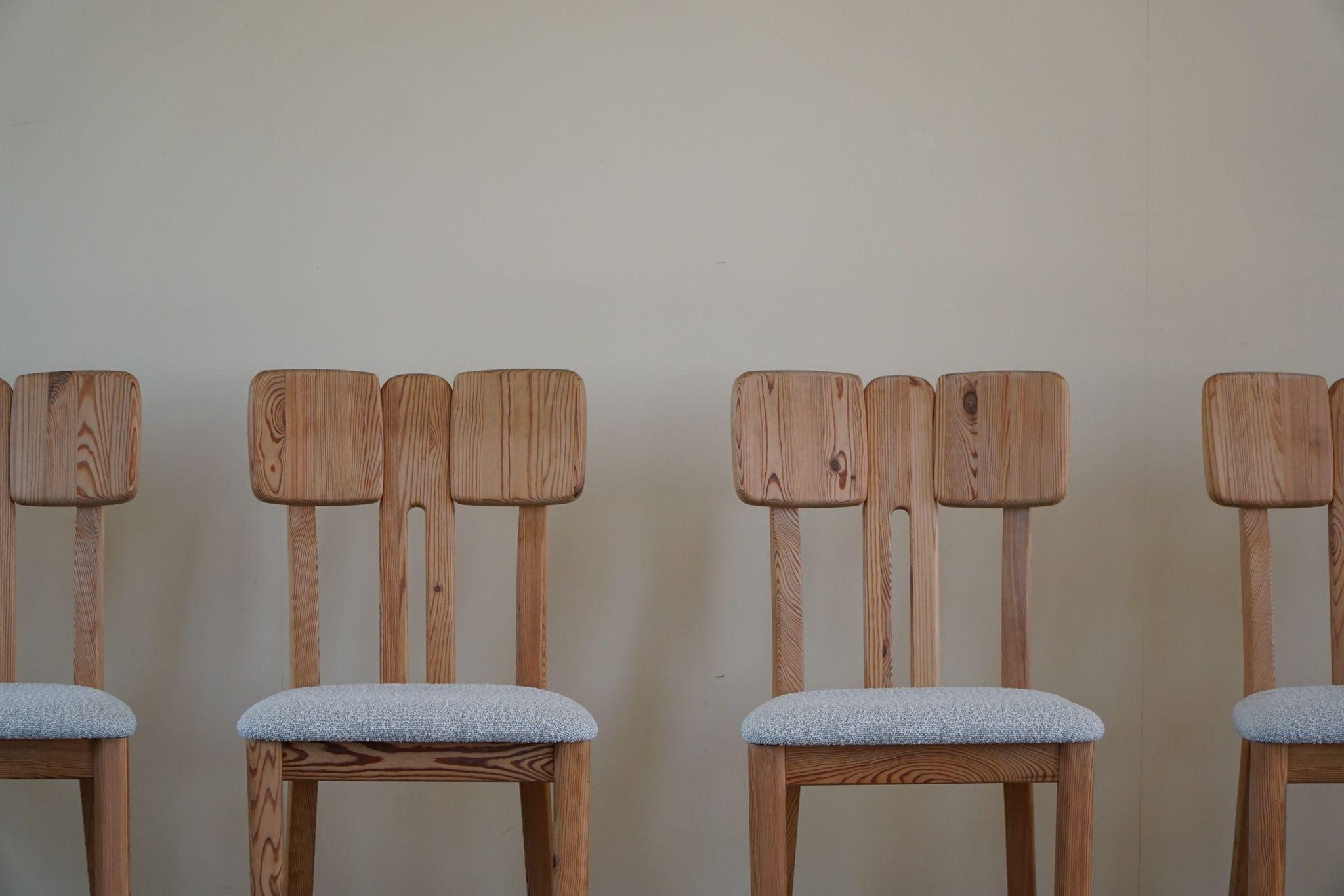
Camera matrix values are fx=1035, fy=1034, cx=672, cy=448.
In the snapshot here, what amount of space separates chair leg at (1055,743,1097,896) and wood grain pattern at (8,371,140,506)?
4.33ft

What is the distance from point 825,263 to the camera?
1.82m

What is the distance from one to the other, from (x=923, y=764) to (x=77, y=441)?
1.27 m

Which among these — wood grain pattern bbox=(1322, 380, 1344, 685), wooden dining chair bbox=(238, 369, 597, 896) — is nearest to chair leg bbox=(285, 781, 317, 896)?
wooden dining chair bbox=(238, 369, 597, 896)

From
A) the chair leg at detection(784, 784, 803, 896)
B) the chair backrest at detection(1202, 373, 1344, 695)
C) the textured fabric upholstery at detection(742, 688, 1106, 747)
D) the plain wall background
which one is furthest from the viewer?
the plain wall background

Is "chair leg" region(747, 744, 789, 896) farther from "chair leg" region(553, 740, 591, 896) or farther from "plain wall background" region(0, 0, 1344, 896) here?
"plain wall background" region(0, 0, 1344, 896)

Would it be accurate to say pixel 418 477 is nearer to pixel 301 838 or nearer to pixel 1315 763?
pixel 301 838

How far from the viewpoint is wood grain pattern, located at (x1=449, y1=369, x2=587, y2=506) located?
152 cm

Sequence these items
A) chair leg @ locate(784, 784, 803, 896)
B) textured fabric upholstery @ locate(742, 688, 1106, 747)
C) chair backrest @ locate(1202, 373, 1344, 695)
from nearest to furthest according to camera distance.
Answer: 1. textured fabric upholstery @ locate(742, 688, 1106, 747)
2. chair leg @ locate(784, 784, 803, 896)
3. chair backrest @ locate(1202, 373, 1344, 695)

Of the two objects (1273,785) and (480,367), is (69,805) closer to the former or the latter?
(480,367)

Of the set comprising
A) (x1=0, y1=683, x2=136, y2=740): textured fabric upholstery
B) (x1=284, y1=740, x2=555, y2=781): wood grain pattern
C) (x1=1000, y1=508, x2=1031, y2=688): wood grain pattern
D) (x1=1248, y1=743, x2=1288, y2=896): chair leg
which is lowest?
(x1=1248, y1=743, x2=1288, y2=896): chair leg

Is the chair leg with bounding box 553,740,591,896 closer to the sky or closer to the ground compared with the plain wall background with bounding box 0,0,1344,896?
closer to the ground

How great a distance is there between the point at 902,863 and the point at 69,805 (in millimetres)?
1455

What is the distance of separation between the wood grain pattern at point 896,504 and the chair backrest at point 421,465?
44 centimetres

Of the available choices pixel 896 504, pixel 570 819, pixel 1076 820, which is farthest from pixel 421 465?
pixel 1076 820
